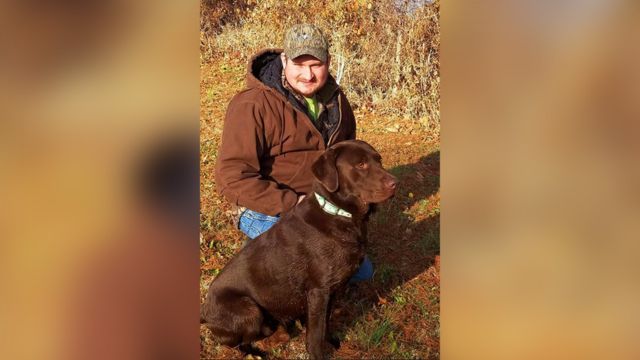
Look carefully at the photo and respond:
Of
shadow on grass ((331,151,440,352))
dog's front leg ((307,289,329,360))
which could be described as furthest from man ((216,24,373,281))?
dog's front leg ((307,289,329,360))

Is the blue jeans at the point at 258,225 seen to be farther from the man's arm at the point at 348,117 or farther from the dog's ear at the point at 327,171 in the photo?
the man's arm at the point at 348,117

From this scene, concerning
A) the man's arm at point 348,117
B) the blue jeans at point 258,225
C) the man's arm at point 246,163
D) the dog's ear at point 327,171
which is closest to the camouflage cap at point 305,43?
the man's arm at point 246,163

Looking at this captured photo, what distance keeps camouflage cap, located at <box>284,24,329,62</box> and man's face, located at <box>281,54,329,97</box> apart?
7 centimetres

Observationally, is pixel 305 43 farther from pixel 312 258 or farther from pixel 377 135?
pixel 377 135

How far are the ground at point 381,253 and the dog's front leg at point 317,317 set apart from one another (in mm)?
210

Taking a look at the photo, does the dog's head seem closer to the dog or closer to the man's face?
the dog

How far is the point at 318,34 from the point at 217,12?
92 centimetres

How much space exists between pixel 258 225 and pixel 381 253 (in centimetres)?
116

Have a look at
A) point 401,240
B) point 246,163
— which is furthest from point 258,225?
point 401,240
